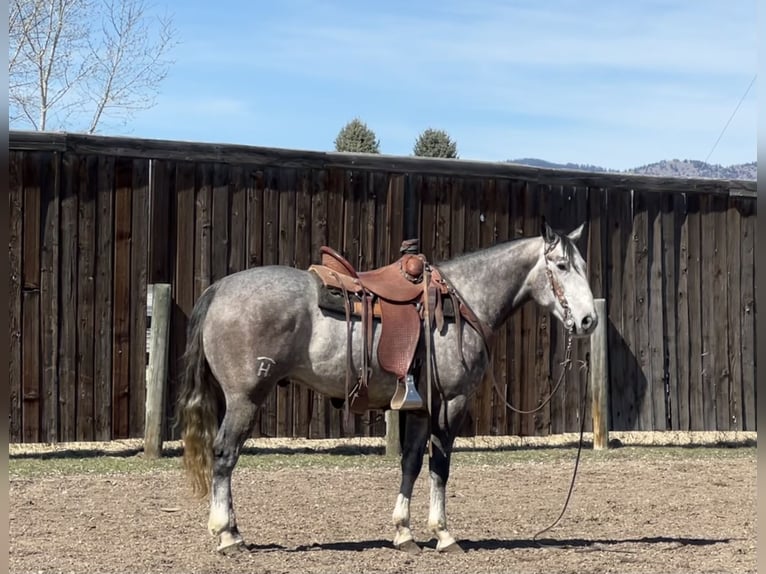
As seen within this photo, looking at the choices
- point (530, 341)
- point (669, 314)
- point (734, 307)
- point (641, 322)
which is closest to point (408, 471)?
point (530, 341)

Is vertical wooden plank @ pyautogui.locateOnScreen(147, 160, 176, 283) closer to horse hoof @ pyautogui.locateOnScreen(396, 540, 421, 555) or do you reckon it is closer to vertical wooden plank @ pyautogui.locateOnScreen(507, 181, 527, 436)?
vertical wooden plank @ pyautogui.locateOnScreen(507, 181, 527, 436)

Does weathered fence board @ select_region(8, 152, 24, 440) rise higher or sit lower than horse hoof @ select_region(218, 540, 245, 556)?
higher

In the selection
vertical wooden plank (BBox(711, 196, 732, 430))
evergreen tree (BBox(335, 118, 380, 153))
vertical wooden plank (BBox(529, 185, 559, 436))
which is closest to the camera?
vertical wooden plank (BBox(529, 185, 559, 436))

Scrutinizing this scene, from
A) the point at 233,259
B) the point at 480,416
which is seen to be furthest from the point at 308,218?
the point at 480,416

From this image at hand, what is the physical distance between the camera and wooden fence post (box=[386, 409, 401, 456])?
34.3 ft

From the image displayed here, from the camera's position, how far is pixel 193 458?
251 inches

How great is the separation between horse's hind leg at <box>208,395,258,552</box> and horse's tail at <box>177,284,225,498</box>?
5.7 inches

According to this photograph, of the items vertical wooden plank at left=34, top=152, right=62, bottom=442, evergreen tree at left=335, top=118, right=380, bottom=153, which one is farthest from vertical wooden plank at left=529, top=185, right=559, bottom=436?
evergreen tree at left=335, top=118, right=380, bottom=153

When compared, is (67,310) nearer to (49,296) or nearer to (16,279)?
(49,296)

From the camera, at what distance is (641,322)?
39.3 ft

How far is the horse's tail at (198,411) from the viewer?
638 cm

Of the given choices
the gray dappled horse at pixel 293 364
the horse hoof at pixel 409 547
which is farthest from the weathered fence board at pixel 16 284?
the horse hoof at pixel 409 547

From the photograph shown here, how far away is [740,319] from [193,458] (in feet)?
26.8

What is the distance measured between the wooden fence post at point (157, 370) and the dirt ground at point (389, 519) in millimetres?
596
